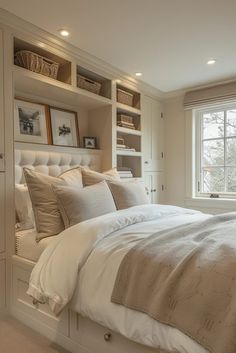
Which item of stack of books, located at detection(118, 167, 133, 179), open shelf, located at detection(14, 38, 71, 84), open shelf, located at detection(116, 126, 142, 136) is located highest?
open shelf, located at detection(14, 38, 71, 84)

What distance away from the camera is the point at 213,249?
1.29m

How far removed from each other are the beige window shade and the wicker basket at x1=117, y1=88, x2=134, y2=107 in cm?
88

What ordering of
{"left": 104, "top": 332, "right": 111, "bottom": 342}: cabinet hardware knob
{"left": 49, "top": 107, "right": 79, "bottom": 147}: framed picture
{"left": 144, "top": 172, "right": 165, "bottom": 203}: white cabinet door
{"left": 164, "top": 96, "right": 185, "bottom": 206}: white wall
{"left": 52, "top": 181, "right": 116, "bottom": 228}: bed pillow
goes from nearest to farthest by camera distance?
1. {"left": 104, "top": 332, "right": 111, "bottom": 342}: cabinet hardware knob
2. {"left": 52, "top": 181, "right": 116, "bottom": 228}: bed pillow
3. {"left": 49, "top": 107, "right": 79, "bottom": 147}: framed picture
4. {"left": 144, "top": 172, "right": 165, "bottom": 203}: white cabinet door
5. {"left": 164, "top": 96, "right": 185, "bottom": 206}: white wall

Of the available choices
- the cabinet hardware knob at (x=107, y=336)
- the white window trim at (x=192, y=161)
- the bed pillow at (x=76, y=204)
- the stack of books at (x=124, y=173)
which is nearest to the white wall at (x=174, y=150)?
the white window trim at (x=192, y=161)

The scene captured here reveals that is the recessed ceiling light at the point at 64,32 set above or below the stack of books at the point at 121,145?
above

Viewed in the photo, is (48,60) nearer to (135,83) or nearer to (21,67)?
(21,67)

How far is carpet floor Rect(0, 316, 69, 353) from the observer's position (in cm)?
161

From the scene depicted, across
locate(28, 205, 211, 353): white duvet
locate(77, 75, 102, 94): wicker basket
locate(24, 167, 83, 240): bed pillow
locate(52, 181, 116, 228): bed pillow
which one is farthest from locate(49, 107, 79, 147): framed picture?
locate(28, 205, 211, 353): white duvet

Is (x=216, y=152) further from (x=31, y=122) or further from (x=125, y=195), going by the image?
(x=31, y=122)

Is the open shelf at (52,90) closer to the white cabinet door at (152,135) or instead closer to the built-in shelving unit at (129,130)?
the built-in shelving unit at (129,130)

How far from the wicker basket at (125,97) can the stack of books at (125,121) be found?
0.57 feet

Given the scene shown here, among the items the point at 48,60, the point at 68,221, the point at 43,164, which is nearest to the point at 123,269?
the point at 68,221

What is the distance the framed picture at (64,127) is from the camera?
273cm

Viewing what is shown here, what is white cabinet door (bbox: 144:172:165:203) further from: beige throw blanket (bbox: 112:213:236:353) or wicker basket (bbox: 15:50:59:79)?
beige throw blanket (bbox: 112:213:236:353)
